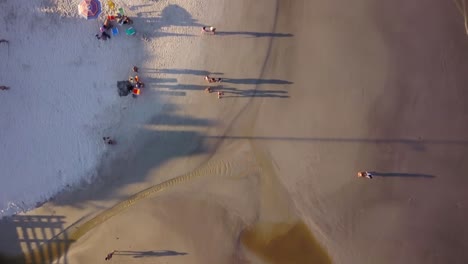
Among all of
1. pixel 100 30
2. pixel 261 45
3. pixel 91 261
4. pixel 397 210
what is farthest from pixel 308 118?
pixel 91 261

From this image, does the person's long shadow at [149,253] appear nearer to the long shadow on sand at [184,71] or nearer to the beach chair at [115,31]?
the long shadow on sand at [184,71]

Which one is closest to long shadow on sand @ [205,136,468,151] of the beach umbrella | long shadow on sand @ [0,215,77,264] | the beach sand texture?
the beach sand texture

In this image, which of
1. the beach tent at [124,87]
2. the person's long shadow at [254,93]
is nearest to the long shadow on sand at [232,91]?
the person's long shadow at [254,93]

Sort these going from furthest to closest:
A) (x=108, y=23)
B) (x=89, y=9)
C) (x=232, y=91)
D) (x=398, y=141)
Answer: (x=398, y=141), (x=232, y=91), (x=108, y=23), (x=89, y=9)

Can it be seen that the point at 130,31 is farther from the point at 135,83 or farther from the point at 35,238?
the point at 35,238

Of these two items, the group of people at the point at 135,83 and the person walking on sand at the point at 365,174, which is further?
the person walking on sand at the point at 365,174

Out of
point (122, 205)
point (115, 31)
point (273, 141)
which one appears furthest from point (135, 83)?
point (273, 141)

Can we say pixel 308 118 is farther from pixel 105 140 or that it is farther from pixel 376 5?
pixel 105 140
